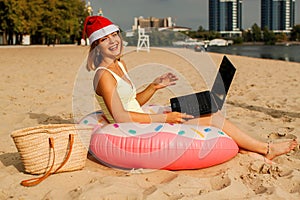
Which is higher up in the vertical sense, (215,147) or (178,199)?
(215,147)

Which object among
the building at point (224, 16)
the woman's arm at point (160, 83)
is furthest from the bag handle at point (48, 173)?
the building at point (224, 16)

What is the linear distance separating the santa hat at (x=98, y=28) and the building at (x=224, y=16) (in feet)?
470

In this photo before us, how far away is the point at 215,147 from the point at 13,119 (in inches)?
129

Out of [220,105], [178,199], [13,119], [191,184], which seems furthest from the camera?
[13,119]

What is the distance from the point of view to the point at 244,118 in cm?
544

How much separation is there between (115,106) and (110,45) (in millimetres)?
586

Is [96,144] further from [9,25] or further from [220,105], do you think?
[9,25]

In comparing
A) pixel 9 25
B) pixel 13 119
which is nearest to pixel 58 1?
pixel 9 25

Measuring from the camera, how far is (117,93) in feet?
10.8

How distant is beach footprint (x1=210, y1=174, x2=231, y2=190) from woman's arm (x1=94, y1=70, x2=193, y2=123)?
23.4 inches

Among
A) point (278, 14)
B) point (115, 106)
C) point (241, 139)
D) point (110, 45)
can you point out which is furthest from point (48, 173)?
point (278, 14)

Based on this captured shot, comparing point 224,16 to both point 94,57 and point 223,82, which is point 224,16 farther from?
point 94,57

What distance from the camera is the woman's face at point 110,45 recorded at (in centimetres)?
341

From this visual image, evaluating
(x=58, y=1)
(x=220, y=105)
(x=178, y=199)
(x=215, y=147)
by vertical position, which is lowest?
(x=178, y=199)
